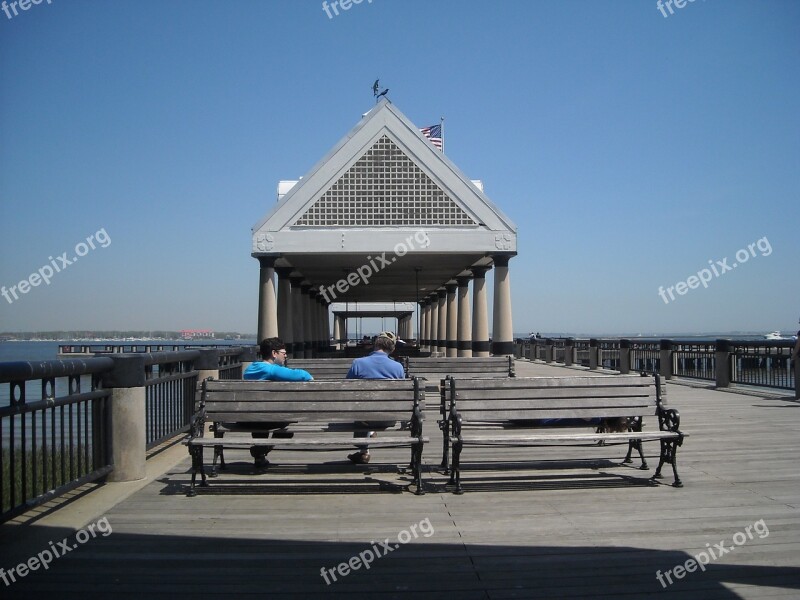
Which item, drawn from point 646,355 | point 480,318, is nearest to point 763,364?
point 646,355

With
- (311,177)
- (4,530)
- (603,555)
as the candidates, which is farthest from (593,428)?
(311,177)

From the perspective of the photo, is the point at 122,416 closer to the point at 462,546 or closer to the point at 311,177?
the point at 462,546

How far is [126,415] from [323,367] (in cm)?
607

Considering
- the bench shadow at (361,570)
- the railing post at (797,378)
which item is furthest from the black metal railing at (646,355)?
the bench shadow at (361,570)

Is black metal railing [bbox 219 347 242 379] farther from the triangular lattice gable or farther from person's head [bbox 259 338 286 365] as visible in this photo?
the triangular lattice gable

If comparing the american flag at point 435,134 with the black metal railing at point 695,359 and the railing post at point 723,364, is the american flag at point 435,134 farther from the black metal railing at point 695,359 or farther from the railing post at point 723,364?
the railing post at point 723,364

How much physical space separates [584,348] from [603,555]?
25769 millimetres

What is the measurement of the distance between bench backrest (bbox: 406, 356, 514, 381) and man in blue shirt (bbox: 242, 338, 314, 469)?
206 inches

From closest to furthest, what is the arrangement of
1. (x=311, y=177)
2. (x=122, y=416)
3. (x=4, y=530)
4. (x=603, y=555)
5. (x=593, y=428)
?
(x=603, y=555), (x=4, y=530), (x=122, y=416), (x=593, y=428), (x=311, y=177)

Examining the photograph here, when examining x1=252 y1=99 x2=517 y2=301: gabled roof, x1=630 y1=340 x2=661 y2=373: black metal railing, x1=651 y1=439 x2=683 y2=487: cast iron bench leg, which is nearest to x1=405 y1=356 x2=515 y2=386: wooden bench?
x1=252 y1=99 x2=517 y2=301: gabled roof

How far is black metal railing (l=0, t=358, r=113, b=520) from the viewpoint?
4.83 m

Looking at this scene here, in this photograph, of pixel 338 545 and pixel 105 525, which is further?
pixel 105 525

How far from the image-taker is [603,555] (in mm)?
4559

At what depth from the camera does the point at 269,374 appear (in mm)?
7410
